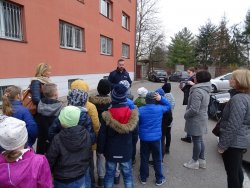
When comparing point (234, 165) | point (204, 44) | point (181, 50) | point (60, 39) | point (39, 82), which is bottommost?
point (234, 165)

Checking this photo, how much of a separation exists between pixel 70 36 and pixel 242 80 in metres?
11.5

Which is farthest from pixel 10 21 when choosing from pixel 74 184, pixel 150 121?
pixel 74 184

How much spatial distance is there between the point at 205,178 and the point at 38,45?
8.52 m

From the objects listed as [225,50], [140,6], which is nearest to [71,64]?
[140,6]

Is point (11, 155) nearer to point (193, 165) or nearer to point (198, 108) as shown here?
point (198, 108)

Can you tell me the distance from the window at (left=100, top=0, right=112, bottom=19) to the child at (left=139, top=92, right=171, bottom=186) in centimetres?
1541

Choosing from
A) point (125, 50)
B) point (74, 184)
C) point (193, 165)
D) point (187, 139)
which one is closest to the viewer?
point (74, 184)

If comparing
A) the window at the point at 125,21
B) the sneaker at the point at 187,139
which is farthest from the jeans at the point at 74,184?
the window at the point at 125,21

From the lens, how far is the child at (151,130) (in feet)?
11.8

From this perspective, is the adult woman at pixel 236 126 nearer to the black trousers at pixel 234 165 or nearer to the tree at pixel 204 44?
the black trousers at pixel 234 165

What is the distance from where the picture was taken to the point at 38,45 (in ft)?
32.4

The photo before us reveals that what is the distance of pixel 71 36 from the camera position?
13.1 metres

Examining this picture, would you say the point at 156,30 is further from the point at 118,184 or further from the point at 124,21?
the point at 118,184

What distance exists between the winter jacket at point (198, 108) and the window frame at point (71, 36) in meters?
9.35
